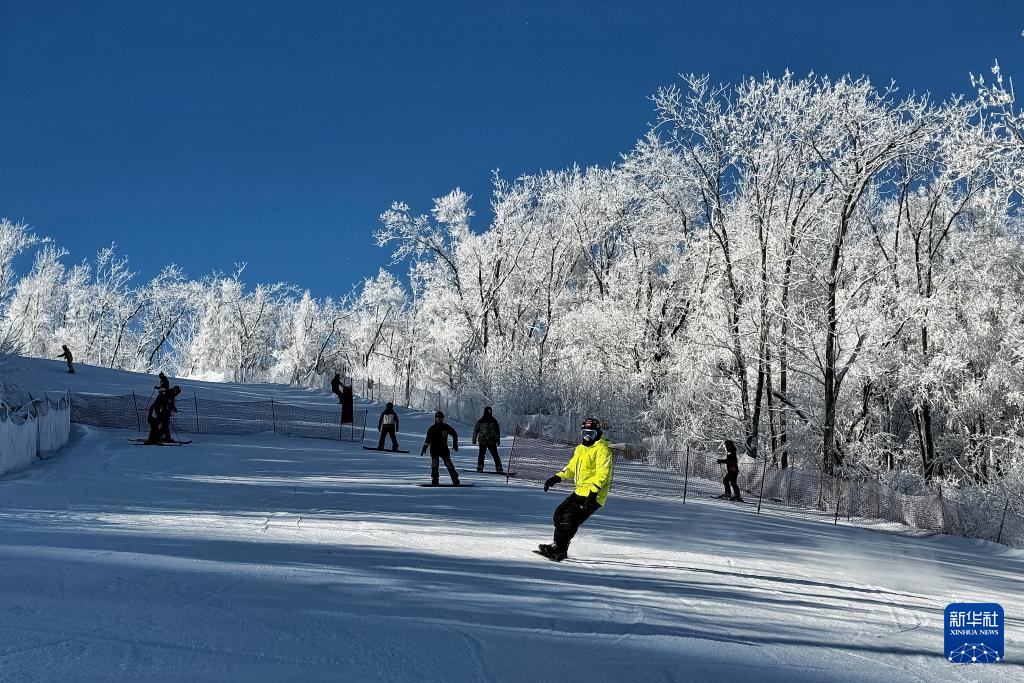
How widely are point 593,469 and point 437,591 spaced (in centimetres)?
265

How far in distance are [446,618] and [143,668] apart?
2392 mm

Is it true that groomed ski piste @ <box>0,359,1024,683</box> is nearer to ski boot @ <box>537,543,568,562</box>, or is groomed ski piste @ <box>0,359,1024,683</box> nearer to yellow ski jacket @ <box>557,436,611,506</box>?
ski boot @ <box>537,543,568,562</box>

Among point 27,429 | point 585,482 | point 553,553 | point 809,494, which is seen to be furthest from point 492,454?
point 585,482

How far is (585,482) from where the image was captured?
388 inches

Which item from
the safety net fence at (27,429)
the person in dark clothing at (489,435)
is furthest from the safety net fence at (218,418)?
the person in dark clothing at (489,435)

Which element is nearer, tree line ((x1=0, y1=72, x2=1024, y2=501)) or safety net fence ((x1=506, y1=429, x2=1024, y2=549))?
safety net fence ((x1=506, y1=429, x2=1024, y2=549))

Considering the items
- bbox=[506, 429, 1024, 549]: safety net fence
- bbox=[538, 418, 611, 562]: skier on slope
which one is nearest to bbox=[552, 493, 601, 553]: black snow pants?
bbox=[538, 418, 611, 562]: skier on slope

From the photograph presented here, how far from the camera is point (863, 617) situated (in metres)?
8.35

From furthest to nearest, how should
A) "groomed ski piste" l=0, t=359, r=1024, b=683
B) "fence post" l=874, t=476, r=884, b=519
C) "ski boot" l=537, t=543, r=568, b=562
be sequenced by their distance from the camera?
"fence post" l=874, t=476, r=884, b=519 → "ski boot" l=537, t=543, r=568, b=562 → "groomed ski piste" l=0, t=359, r=1024, b=683

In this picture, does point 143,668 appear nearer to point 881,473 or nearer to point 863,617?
point 863,617

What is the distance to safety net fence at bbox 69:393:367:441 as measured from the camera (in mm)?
28188

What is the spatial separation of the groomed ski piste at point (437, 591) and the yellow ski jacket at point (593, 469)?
2.92 ft

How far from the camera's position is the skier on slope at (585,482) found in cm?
981


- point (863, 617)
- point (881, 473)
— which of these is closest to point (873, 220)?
point (881, 473)
